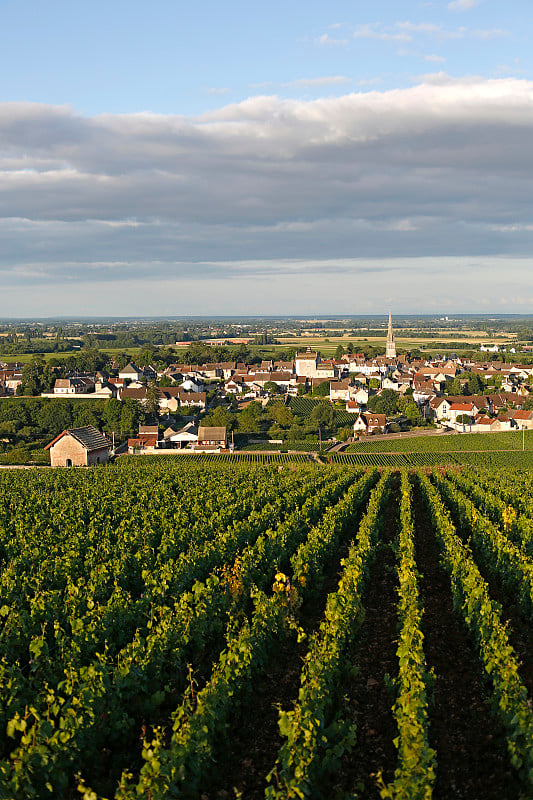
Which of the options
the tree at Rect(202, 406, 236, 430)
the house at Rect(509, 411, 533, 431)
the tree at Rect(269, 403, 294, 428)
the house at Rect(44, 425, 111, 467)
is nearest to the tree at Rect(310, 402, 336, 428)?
the tree at Rect(269, 403, 294, 428)

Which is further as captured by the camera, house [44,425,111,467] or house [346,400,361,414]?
house [346,400,361,414]

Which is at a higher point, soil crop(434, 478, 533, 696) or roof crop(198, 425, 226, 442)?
soil crop(434, 478, 533, 696)

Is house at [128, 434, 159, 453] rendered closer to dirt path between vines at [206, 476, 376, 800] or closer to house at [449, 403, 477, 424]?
house at [449, 403, 477, 424]

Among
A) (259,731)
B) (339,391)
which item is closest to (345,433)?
(339,391)

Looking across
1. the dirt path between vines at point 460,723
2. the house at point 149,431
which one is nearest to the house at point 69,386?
the house at point 149,431

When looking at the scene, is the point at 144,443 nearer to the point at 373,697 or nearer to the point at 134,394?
the point at 134,394
